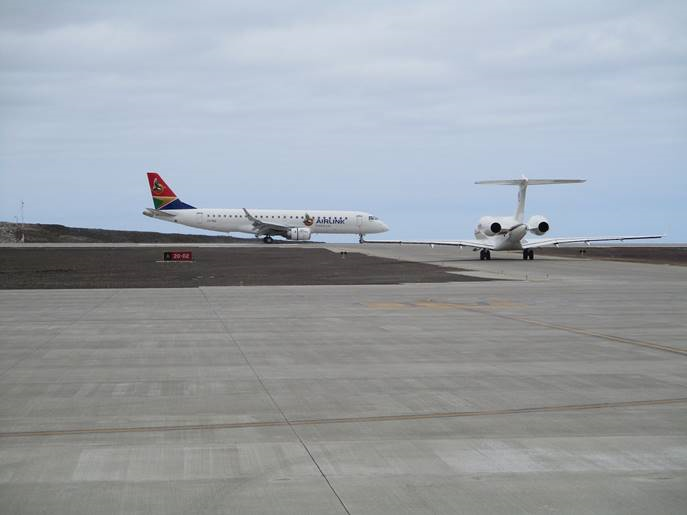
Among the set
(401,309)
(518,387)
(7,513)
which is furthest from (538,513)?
(401,309)

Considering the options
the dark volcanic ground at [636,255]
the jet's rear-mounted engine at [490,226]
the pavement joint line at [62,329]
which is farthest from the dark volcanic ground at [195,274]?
the dark volcanic ground at [636,255]

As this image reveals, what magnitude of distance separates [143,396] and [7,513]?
4197 millimetres

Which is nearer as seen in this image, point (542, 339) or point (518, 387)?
point (518, 387)

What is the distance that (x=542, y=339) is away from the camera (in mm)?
15258

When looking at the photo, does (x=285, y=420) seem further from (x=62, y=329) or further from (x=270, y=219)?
(x=270, y=219)

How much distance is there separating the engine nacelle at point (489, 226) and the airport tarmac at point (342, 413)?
93.2 ft

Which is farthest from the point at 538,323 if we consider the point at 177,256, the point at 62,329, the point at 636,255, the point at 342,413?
the point at 636,255

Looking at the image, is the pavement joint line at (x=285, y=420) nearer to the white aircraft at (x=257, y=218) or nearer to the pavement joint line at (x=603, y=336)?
the pavement joint line at (x=603, y=336)

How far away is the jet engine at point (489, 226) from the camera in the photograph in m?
47.4

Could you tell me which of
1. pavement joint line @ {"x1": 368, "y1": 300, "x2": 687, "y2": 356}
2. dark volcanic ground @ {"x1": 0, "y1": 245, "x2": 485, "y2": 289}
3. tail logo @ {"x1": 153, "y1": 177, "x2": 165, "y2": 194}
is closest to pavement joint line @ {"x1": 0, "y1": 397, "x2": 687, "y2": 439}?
pavement joint line @ {"x1": 368, "y1": 300, "x2": 687, "y2": 356}

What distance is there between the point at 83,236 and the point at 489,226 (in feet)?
227

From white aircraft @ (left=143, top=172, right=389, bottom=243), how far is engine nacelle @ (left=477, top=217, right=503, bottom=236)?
35.6 metres

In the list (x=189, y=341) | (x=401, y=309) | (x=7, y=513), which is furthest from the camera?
(x=401, y=309)

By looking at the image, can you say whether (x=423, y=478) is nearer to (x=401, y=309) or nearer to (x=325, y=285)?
(x=401, y=309)
